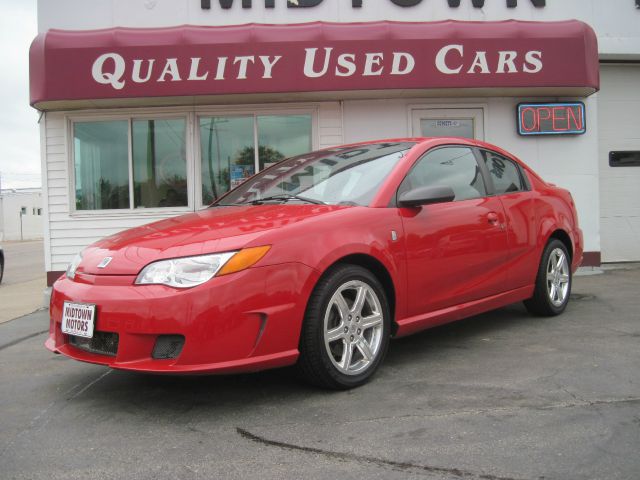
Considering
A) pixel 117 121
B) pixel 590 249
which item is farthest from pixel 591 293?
pixel 117 121

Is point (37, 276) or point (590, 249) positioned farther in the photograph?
point (37, 276)

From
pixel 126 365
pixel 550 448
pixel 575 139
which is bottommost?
pixel 550 448

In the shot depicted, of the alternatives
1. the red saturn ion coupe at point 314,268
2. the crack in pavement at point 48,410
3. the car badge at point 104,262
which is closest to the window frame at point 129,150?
the red saturn ion coupe at point 314,268

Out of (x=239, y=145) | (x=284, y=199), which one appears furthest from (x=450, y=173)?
(x=239, y=145)

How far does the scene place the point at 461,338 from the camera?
15.1ft

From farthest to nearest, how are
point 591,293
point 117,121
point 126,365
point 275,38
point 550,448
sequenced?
point 117,121 < point 275,38 < point 591,293 < point 126,365 < point 550,448

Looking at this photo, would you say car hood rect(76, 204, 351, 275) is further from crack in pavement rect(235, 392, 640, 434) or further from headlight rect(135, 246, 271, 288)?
crack in pavement rect(235, 392, 640, 434)

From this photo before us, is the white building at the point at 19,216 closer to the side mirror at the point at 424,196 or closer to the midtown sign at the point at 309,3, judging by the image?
the midtown sign at the point at 309,3

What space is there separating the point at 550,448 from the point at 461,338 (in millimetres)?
2082

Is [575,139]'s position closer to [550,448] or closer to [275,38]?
[275,38]

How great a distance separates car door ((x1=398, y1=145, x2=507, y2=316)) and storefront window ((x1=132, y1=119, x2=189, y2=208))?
494 centimetres

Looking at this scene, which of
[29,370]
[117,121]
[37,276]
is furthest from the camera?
[37,276]

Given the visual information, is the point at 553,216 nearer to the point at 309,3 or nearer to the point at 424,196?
the point at 424,196

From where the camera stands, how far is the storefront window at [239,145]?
8344 millimetres
